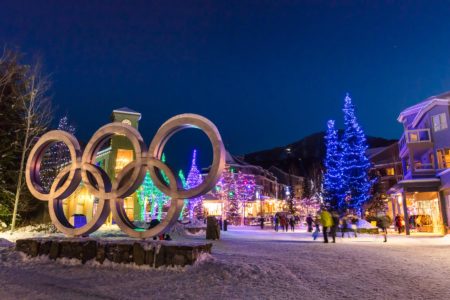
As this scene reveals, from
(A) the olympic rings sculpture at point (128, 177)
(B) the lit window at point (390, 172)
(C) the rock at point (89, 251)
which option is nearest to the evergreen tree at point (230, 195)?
(A) the olympic rings sculpture at point (128, 177)

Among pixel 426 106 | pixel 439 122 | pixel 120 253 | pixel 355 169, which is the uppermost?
pixel 426 106

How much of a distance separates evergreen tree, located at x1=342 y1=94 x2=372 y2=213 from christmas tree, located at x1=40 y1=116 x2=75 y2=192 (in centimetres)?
2674

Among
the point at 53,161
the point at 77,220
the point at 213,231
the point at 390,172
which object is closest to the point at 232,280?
the point at 213,231

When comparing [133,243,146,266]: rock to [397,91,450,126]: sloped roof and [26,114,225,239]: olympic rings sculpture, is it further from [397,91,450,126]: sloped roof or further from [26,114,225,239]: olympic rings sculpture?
[397,91,450,126]: sloped roof

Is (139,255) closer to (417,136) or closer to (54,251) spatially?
(54,251)

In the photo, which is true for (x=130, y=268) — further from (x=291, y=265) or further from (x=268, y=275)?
(x=291, y=265)

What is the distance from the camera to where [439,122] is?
29719 millimetres

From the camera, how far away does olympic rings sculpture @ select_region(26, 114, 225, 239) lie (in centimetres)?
1167

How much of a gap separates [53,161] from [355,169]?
28.7 m

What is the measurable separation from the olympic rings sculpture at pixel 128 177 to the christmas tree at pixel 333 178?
2633cm

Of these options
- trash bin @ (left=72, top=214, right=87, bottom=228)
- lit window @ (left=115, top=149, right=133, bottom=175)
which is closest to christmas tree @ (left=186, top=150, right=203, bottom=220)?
lit window @ (left=115, top=149, right=133, bottom=175)

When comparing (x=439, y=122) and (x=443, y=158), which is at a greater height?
(x=439, y=122)

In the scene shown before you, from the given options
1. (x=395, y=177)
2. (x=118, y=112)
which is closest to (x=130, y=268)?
(x=118, y=112)

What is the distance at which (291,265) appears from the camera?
10234 mm
